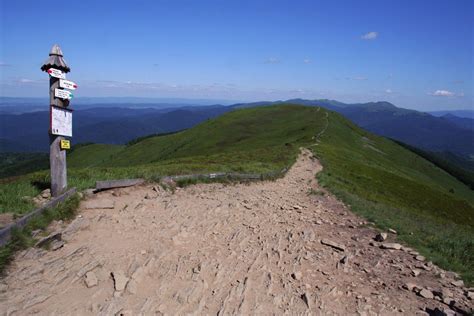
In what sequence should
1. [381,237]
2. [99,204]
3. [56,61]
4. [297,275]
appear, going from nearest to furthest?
[297,275] → [381,237] → [56,61] → [99,204]

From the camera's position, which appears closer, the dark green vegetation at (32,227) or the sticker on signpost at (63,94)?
the dark green vegetation at (32,227)

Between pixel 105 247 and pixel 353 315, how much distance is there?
617 centimetres

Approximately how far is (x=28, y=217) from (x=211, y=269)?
5043 millimetres

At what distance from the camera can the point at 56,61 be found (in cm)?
1145

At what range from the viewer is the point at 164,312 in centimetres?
682

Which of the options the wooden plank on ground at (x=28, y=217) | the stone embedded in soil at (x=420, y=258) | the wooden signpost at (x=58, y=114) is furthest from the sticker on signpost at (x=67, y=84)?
the stone embedded in soil at (x=420, y=258)

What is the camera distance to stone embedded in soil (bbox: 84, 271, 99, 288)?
291 inches

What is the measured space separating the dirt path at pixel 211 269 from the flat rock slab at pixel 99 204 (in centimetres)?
5

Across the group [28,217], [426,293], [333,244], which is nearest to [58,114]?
[28,217]

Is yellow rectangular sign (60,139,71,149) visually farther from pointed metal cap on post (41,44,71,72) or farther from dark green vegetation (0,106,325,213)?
pointed metal cap on post (41,44,71,72)

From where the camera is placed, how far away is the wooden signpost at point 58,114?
37.2 feet

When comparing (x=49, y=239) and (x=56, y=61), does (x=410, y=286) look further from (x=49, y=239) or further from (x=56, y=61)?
(x=56, y=61)

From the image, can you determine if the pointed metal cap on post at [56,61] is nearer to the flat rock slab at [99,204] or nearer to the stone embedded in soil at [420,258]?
the flat rock slab at [99,204]

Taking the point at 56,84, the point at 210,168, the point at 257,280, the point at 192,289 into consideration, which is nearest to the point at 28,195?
the point at 56,84
